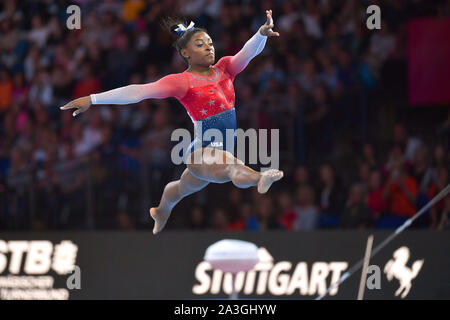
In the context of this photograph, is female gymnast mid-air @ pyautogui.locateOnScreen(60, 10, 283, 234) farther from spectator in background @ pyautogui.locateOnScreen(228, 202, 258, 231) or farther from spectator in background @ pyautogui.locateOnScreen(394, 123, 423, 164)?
spectator in background @ pyautogui.locateOnScreen(394, 123, 423, 164)

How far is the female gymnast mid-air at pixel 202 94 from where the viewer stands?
4.97 meters

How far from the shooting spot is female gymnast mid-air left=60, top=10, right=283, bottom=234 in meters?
4.97

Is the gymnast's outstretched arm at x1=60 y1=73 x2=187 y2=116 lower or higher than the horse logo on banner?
higher

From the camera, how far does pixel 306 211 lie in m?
8.44

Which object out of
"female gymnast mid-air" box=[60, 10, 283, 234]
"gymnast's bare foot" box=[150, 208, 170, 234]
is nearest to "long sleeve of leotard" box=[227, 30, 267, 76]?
"female gymnast mid-air" box=[60, 10, 283, 234]

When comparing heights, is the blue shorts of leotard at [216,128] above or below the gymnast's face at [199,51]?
below

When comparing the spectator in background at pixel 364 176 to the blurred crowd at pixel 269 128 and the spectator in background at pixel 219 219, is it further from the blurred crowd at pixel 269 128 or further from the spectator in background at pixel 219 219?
the spectator in background at pixel 219 219

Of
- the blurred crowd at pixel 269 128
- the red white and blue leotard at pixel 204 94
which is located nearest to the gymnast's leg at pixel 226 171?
the red white and blue leotard at pixel 204 94

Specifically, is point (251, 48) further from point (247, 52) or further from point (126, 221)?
point (126, 221)

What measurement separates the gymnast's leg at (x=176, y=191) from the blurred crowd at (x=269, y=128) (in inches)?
114

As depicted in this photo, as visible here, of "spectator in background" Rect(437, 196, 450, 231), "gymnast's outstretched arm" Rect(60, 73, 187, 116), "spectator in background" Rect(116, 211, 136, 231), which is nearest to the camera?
"gymnast's outstretched arm" Rect(60, 73, 187, 116)

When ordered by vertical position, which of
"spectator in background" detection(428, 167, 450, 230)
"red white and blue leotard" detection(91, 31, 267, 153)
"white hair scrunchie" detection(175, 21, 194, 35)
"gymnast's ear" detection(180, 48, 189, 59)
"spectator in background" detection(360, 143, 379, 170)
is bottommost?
"spectator in background" detection(428, 167, 450, 230)

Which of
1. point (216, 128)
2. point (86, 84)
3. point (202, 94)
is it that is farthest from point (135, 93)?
point (86, 84)
